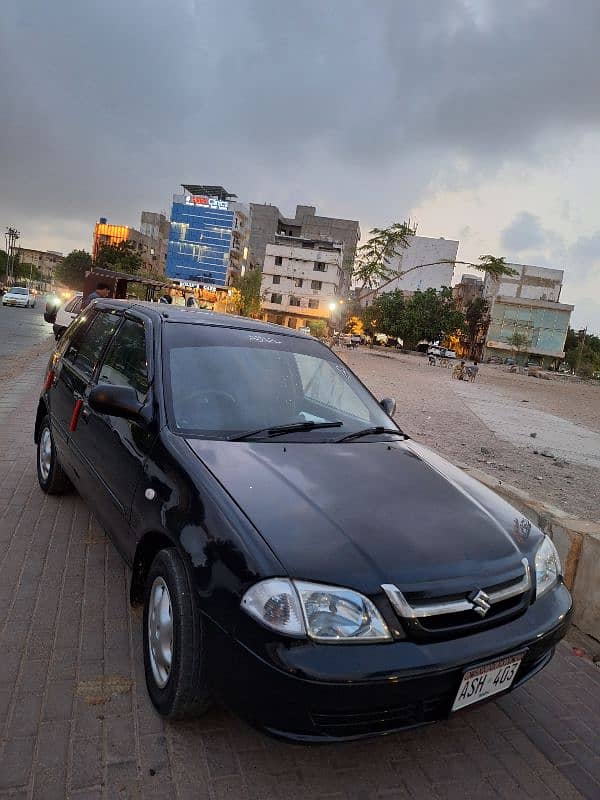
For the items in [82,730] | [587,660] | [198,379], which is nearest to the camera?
[82,730]

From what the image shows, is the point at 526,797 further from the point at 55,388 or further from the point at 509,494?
the point at 55,388

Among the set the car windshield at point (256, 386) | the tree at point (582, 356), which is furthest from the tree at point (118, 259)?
the car windshield at point (256, 386)

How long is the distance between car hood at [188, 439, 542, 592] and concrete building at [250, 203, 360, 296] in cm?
9226

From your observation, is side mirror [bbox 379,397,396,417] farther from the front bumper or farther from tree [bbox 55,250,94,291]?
tree [bbox 55,250,94,291]

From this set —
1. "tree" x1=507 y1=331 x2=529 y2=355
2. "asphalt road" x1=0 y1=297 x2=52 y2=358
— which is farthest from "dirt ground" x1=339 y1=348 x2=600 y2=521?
"tree" x1=507 y1=331 x2=529 y2=355

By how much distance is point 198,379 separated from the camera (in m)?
3.04

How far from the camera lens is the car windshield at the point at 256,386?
2883mm

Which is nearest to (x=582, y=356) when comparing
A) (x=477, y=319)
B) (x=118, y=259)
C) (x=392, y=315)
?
(x=477, y=319)

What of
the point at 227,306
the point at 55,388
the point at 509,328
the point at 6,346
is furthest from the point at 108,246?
the point at 55,388

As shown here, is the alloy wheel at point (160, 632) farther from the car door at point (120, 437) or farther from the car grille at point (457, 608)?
the car grille at point (457, 608)

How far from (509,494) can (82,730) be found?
3352 mm

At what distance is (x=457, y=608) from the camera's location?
1991mm

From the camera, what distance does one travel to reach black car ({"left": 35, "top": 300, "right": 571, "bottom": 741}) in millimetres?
1867

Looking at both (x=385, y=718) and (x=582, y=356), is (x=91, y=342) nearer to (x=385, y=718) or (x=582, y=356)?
(x=385, y=718)
